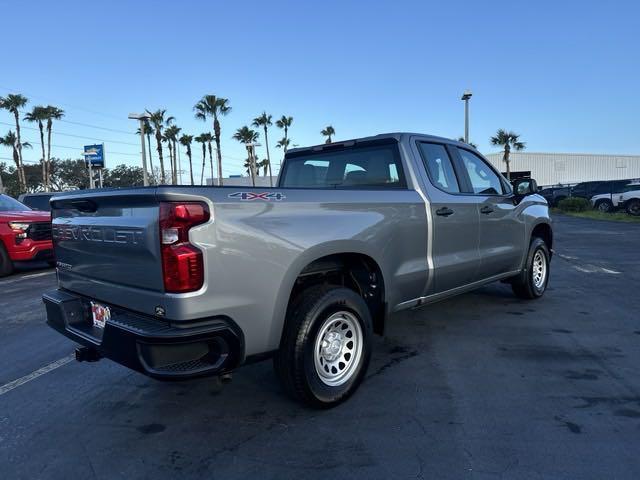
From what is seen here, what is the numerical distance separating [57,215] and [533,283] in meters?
5.35

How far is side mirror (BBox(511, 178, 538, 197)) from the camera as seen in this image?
5.38m

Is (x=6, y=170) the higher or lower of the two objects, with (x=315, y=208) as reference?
higher

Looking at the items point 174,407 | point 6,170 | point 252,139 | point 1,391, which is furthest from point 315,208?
point 6,170

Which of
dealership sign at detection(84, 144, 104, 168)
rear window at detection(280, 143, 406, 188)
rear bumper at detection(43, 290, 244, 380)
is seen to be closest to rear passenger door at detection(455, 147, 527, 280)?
rear window at detection(280, 143, 406, 188)


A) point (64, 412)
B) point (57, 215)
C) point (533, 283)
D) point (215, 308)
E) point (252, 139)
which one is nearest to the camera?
point (215, 308)

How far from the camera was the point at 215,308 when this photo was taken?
2.50 meters

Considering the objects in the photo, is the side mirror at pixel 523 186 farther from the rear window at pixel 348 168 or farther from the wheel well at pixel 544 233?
the rear window at pixel 348 168

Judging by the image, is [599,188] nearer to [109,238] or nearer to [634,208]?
[634,208]

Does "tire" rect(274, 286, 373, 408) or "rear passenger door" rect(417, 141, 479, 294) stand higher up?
"rear passenger door" rect(417, 141, 479, 294)

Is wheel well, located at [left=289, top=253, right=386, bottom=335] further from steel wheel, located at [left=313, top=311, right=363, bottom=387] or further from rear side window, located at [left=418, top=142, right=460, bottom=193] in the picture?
rear side window, located at [left=418, top=142, right=460, bottom=193]

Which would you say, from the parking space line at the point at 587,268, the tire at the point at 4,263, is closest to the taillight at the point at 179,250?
the parking space line at the point at 587,268

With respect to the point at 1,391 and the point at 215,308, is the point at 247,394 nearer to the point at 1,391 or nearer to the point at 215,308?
the point at 215,308

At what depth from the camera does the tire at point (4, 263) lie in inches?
351

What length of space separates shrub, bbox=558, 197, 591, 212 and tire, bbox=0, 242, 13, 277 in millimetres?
28642
